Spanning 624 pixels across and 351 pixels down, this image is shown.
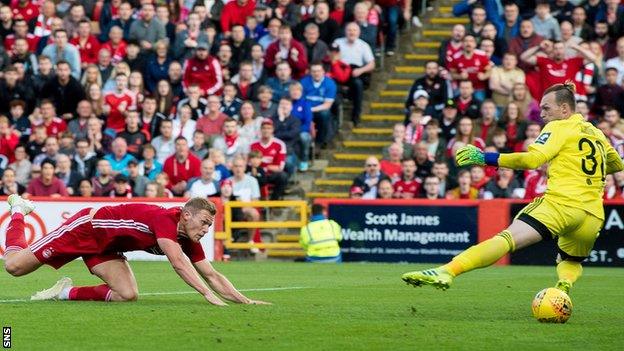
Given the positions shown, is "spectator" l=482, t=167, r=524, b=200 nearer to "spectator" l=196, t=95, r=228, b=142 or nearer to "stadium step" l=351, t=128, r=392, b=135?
"stadium step" l=351, t=128, r=392, b=135

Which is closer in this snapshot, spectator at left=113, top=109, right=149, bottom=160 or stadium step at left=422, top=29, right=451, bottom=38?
spectator at left=113, top=109, right=149, bottom=160

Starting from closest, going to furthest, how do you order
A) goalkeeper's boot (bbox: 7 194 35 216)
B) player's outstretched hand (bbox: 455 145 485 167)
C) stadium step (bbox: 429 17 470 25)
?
player's outstretched hand (bbox: 455 145 485 167)
goalkeeper's boot (bbox: 7 194 35 216)
stadium step (bbox: 429 17 470 25)

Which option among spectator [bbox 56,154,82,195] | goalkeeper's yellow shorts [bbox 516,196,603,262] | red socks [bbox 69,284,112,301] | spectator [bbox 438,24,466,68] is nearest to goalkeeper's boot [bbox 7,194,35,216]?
red socks [bbox 69,284,112,301]

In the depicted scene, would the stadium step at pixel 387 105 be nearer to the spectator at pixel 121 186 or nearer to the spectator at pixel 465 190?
the spectator at pixel 465 190

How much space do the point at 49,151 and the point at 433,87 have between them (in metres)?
6.95

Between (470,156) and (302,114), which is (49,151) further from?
(470,156)

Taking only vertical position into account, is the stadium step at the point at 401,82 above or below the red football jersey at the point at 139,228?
above

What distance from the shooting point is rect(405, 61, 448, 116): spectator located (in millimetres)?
24344

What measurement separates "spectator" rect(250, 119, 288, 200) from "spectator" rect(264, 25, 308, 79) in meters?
1.82

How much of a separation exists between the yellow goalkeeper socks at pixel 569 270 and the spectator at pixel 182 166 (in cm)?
1247

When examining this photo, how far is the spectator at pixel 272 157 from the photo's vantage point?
78.1 feet

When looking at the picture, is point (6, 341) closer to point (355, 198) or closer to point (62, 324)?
point (62, 324)

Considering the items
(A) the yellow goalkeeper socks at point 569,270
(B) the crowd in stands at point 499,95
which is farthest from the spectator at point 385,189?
(A) the yellow goalkeeper socks at point 569,270

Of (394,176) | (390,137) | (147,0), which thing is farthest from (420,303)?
(147,0)
